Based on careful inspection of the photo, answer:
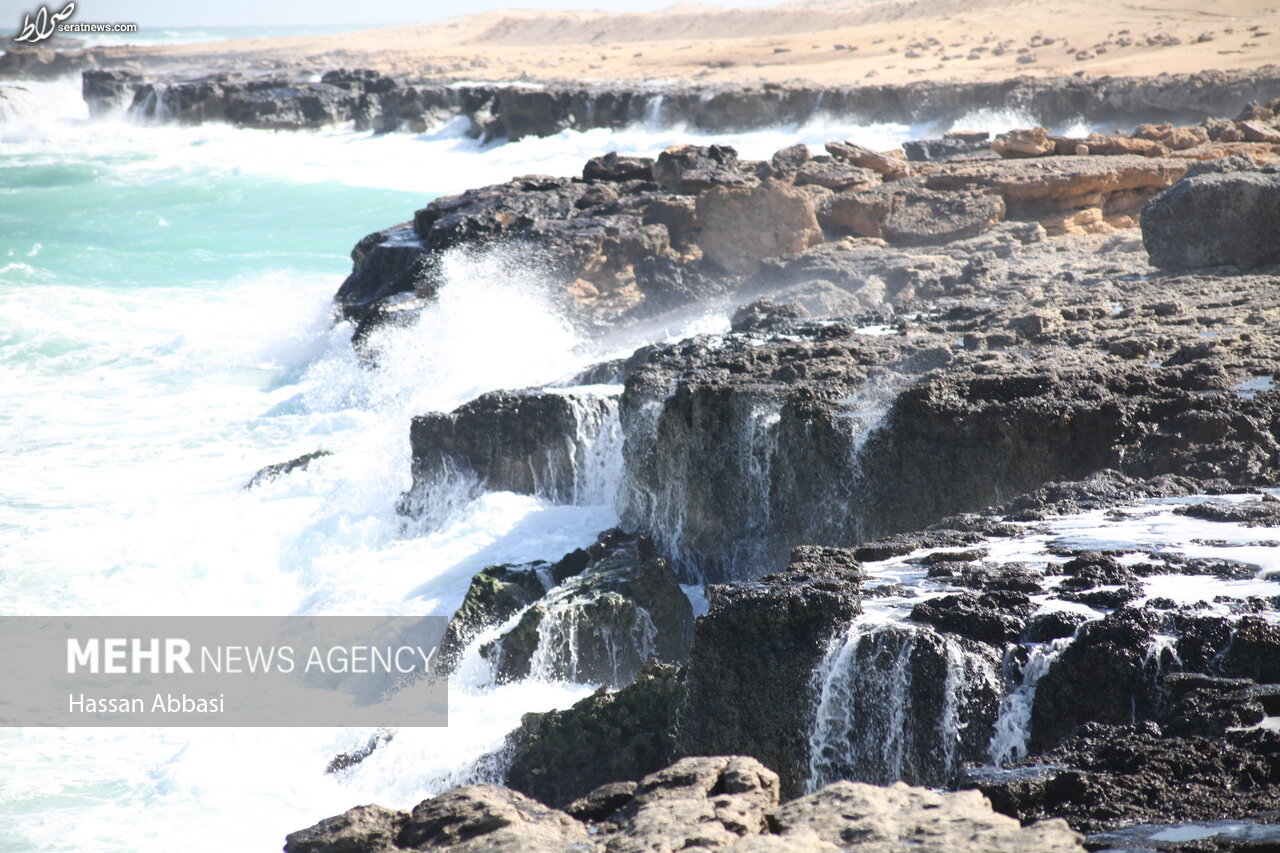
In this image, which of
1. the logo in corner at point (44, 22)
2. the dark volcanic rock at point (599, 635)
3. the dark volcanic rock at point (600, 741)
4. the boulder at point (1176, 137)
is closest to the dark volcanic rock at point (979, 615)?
the dark volcanic rock at point (600, 741)

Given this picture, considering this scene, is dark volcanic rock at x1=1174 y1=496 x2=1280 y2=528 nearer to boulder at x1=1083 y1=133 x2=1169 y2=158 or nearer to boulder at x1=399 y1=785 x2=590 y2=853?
boulder at x1=399 y1=785 x2=590 y2=853

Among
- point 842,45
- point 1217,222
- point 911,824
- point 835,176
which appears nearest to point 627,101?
point 842,45

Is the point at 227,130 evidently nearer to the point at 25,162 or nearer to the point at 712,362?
the point at 25,162

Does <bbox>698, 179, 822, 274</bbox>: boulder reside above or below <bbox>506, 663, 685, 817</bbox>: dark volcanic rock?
above

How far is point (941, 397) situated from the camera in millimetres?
6445

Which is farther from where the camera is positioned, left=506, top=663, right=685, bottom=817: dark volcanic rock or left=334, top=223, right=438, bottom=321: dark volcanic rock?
left=334, top=223, right=438, bottom=321: dark volcanic rock

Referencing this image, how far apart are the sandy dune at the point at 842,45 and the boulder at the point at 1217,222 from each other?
18.5 metres

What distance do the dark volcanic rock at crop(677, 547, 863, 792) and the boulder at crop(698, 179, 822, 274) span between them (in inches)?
310

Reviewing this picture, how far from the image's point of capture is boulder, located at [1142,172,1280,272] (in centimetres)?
872

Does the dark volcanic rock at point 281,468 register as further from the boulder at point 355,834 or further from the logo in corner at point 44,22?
the logo in corner at point 44,22

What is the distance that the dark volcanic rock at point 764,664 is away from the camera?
14.6 ft

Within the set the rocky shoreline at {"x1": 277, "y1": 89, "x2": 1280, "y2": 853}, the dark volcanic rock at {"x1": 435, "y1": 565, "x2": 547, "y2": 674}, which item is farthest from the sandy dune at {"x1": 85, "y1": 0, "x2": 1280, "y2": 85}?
the dark volcanic rock at {"x1": 435, "y1": 565, "x2": 547, "y2": 674}

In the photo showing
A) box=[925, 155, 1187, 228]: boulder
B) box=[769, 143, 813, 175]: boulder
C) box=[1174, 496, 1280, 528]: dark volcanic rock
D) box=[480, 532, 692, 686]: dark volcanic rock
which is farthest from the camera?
box=[769, 143, 813, 175]: boulder

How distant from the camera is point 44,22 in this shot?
3900cm
